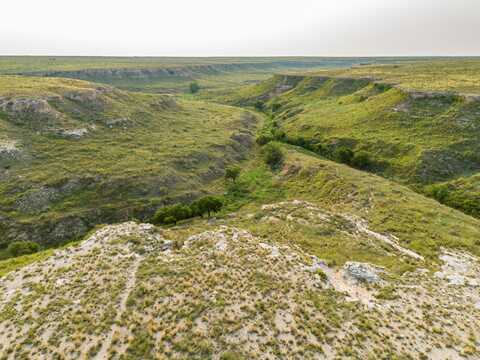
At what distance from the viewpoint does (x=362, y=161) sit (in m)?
64.6

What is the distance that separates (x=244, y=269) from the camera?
26.8 meters

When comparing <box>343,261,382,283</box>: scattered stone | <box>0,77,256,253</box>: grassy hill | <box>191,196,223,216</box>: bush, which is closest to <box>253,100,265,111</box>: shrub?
<box>0,77,256,253</box>: grassy hill

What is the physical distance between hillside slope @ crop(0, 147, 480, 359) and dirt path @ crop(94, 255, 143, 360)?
0.11 metres

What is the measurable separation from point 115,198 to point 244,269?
107 feet

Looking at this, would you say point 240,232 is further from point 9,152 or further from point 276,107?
point 276,107

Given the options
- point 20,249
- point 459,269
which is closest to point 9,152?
point 20,249

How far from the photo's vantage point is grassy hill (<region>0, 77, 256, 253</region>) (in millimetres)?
44531

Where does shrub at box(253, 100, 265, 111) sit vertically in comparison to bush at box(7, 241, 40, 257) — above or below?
above

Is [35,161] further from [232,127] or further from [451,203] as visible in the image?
[451,203]

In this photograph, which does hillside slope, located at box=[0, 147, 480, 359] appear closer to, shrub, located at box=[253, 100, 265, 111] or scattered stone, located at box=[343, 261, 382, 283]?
scattered stone, located at box=[343, 261, 382, 283]

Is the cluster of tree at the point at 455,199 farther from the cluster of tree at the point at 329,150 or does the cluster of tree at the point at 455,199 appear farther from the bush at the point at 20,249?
the bush at the point at 20,249

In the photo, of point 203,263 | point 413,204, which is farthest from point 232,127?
point 203,263

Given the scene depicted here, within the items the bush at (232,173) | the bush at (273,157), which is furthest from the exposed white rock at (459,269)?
the bush at (273,157)

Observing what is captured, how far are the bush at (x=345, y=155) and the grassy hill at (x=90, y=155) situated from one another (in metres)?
25.9
